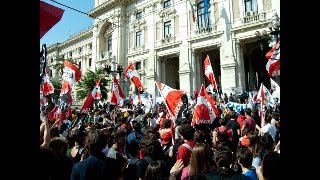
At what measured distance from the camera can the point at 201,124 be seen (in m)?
7.59

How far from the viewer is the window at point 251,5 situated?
25666 mm

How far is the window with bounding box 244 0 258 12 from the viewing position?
84.2ft

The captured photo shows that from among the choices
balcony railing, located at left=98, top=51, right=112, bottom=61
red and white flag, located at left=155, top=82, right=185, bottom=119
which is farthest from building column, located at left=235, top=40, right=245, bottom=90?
red and white flag, located at left=155, top=82, right=185, bottom=119

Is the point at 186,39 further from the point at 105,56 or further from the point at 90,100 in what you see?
the point at 90,100

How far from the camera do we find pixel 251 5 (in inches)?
1024

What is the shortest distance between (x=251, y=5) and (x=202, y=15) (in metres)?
4.86

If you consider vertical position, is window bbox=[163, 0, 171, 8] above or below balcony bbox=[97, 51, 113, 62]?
above

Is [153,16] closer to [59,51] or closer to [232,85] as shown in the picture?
[232,85]

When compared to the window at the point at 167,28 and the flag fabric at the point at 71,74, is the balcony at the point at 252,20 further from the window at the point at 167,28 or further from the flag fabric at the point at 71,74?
the flag fabric at the point at 71,74

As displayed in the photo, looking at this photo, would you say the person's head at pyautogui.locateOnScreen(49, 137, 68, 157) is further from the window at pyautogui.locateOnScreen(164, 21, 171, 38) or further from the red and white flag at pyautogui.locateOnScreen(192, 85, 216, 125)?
the window at pyautogui.locateOnScreen(164, 21, 171, 38)

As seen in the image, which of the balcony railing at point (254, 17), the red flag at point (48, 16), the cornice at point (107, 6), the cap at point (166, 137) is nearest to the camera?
the red flag at point (48, 16)

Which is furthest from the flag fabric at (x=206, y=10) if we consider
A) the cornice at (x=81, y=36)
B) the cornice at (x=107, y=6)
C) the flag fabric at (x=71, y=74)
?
the cornice at (x=81, y=36)

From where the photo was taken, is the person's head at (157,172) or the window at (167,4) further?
the window at (167,4)

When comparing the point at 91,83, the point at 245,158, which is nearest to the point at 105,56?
the point at 91,83
